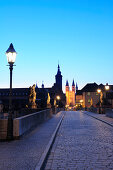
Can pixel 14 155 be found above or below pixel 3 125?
below

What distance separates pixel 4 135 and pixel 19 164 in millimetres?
4611

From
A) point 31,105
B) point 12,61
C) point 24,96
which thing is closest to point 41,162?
point 12,61

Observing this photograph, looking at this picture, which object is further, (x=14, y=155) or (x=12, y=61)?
(x=12, y=61)

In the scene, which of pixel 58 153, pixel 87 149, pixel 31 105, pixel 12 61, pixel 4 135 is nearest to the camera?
pixel 58 153

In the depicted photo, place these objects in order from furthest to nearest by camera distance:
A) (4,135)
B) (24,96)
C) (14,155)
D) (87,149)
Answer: (24,96) < (4,135) < (87,149) < (14,155)

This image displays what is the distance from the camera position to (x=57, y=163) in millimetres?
6383

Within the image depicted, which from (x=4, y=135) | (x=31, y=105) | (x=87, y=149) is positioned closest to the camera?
(x=87, y=149)

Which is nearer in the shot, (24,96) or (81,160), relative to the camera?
(81,160)

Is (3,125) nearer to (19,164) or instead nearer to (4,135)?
(4,135)

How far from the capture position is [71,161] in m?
6.57

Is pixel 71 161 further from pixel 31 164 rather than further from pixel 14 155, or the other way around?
pixel 14 155

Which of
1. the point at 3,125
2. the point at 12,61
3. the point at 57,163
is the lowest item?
the point at 57,163

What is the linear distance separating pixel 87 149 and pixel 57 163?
87.2 inches

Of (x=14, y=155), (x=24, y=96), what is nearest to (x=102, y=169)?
(x=14, y=155)
